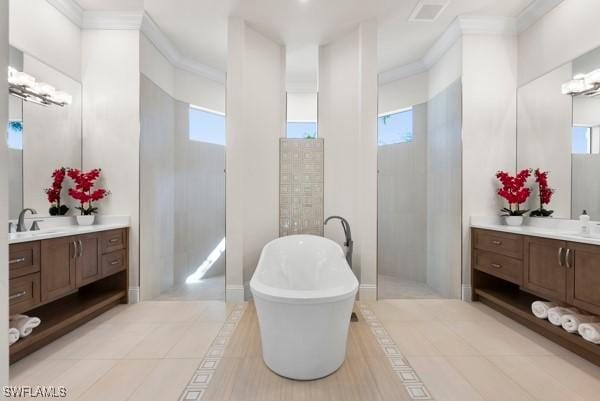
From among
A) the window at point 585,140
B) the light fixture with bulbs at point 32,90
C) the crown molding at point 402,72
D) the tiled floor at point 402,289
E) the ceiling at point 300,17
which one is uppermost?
the ceiling at point 300,17

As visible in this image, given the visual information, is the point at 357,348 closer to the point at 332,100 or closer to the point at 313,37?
the point at 332,100

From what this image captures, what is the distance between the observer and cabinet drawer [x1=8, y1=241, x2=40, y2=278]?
5.80 feet

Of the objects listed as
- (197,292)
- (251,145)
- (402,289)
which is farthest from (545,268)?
(197,292)

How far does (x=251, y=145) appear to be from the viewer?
3174 mm

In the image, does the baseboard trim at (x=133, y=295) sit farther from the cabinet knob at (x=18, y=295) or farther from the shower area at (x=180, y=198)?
the cabinet knob at (x=18, y=295)

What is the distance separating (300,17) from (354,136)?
4.42 feet

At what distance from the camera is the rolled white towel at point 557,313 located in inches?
81.0

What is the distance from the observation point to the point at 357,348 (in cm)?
204

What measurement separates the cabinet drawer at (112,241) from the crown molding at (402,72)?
3.93 meters

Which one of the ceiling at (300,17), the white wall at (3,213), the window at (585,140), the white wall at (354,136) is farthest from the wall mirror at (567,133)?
the white wall at (3,213)

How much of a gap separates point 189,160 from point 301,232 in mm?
1912

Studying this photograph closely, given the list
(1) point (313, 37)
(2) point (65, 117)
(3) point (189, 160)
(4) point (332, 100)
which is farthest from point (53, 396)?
(1) point (313, 37)

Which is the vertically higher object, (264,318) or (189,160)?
(189,160)

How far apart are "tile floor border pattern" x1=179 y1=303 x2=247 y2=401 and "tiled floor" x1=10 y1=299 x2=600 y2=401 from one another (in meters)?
0.04
